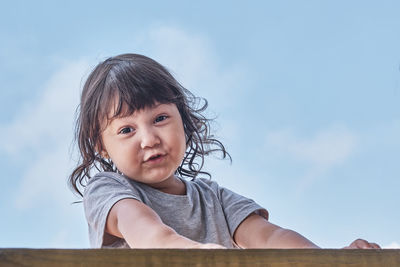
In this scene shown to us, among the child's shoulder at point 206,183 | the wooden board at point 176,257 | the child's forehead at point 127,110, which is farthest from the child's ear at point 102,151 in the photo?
the wooden board at point 176,257

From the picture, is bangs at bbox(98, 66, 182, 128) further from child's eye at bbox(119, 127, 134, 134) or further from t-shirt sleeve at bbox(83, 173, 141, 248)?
t-shirt sleeve at bbox(83, 173, 141, 248)

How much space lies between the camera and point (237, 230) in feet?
4.87

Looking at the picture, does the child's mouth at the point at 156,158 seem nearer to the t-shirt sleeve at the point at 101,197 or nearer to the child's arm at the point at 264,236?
the t-shirt sleeve at the point at 101,197

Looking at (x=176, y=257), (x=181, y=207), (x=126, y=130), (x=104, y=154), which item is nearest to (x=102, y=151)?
(x=104, y=154)

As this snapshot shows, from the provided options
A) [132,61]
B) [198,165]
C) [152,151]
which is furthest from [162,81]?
[198,165]

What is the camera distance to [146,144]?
139cm

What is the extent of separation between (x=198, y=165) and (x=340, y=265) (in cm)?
105

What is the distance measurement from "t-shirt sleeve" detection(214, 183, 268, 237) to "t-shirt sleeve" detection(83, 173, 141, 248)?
0.80 ft

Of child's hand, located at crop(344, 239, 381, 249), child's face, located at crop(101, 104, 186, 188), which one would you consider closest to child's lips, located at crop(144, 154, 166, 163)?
child's face, located at crop(101, 104, 186, 188)

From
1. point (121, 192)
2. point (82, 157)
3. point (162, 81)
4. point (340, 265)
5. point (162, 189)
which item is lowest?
point (340, 265)

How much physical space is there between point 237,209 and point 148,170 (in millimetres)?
248

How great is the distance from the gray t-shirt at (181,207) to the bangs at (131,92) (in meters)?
0.16

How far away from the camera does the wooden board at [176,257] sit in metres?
0.62

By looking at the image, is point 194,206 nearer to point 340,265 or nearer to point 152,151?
point 152,151
